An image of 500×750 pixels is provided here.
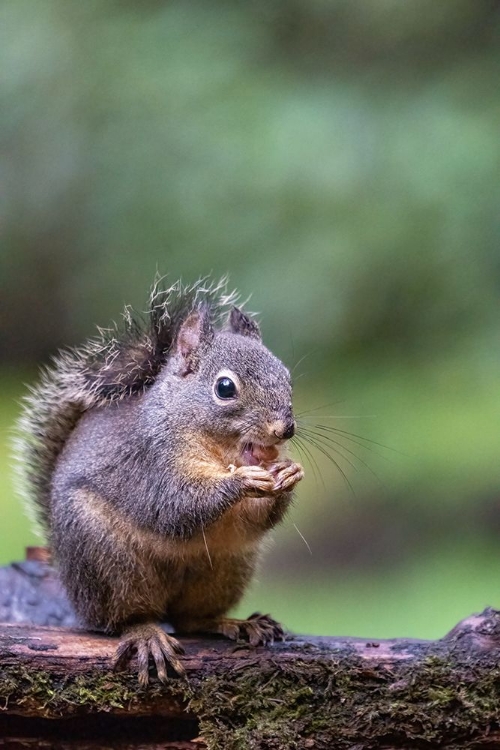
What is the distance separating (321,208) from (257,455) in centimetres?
218

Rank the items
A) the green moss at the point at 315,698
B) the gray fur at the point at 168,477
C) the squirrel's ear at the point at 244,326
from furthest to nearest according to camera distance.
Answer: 1. the squirrel's ear at the point at 244,326
2. the gray fur at the point at 168,477
3. the green moss at the point at 315,698

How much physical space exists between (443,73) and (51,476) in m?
2.76

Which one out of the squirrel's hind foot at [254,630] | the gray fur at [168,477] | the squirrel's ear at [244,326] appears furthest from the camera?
the squirrel's ear at [244,326]

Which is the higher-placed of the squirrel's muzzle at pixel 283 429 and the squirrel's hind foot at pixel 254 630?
the squirrel's muzzle at pixel 283 429

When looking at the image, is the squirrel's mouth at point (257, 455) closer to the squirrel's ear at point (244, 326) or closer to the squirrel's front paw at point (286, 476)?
the squirrel's front paw at point (286, 476)

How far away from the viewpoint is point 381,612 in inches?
139

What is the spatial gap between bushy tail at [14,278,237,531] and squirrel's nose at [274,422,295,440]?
48 centimetres

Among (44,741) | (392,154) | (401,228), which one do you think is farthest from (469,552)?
(44,741)

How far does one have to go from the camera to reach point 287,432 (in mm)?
1973

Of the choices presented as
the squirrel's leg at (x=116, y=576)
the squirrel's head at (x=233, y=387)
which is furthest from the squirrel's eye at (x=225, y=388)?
the squirrel's leg at (x=116, y=576)

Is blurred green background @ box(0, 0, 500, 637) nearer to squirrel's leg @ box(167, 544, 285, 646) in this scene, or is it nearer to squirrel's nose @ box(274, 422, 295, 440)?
squirrel's leg @ box(167, 544, 285, 646)

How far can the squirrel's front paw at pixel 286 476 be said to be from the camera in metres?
2.02

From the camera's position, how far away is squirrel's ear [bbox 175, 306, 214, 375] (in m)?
2.23

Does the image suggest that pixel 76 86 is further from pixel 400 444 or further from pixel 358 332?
pixel 400 444
